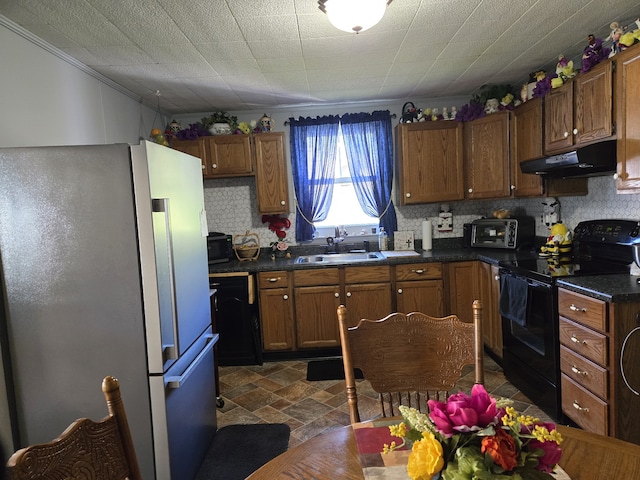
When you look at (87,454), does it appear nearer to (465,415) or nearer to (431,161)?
(465,415)

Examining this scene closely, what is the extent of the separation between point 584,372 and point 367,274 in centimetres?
183

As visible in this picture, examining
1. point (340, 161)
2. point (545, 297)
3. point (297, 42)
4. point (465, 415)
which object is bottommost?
point (545, 297)

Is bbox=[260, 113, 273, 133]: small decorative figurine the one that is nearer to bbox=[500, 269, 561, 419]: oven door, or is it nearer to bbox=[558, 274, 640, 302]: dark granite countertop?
bbox=[500, 269, 561, 419]: oven door

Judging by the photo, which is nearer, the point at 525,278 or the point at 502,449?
the point at 502,449

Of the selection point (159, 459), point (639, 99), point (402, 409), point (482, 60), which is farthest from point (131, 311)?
point (482, 60)

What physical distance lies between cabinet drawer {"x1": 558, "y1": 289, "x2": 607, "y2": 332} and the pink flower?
5.59ft

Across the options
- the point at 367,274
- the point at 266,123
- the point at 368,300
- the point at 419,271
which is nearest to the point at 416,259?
the point at 419,271

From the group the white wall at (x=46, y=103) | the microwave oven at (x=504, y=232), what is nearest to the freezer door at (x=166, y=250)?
the white wall at (x=46, y=103)

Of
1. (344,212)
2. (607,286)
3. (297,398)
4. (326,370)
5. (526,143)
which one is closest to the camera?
(607,286)

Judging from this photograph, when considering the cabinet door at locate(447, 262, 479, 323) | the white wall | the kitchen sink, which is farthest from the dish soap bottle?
the white wall

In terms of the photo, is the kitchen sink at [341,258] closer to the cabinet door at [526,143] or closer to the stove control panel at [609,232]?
the cabinet door at [526,143]

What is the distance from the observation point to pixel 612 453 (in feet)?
3.28

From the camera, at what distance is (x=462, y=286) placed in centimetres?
368

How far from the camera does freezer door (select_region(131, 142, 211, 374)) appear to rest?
1.70m
